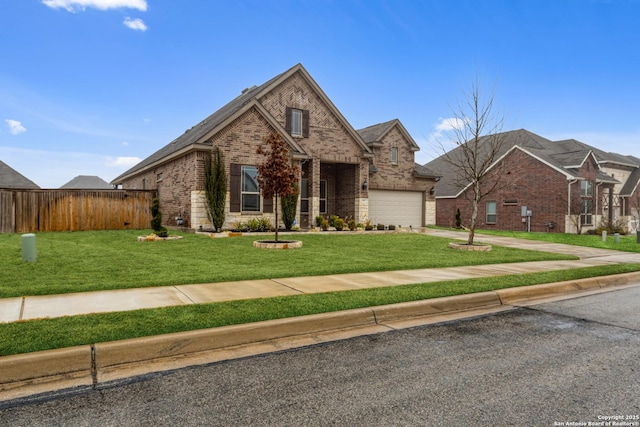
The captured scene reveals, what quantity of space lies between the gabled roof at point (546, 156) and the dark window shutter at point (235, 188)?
1702 centimetres

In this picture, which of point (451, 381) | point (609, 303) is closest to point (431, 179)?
point (609, 303)

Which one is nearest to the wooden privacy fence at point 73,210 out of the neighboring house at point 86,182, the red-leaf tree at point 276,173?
the red-leaf tree at point 276,173

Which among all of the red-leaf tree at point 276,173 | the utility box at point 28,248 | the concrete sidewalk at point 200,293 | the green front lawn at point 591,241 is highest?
the red-leaf tree at point 276,173

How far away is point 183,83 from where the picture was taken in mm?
20125

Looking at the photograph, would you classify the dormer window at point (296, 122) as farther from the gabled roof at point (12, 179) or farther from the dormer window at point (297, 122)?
the gabled roof at point (12, 179)

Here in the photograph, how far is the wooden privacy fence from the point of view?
18750 millimetres

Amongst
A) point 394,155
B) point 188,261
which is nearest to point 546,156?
point 394,155

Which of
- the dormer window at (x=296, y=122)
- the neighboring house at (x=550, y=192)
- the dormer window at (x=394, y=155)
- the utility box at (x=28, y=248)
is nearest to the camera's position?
the utility box at (x=28, y=248)

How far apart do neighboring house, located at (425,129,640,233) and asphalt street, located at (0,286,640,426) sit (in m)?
23.2

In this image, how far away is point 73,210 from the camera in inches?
780

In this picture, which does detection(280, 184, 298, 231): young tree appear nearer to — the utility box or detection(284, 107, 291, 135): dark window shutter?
detection(284, 107, 291, 135): dark window shutter

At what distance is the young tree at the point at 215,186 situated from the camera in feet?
57.7

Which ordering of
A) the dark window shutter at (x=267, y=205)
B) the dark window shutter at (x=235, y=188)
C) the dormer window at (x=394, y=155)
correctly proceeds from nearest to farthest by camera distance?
the dark window shutter at (x=235, y=188), the dark window shutter at (x=267, y=205), the dormer window at (x=394, y=155)

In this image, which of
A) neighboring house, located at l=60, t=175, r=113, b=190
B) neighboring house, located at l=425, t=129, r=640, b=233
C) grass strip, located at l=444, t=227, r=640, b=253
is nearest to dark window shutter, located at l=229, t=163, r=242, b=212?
grass strip, located at l=444, t=227, r=640, b=253
